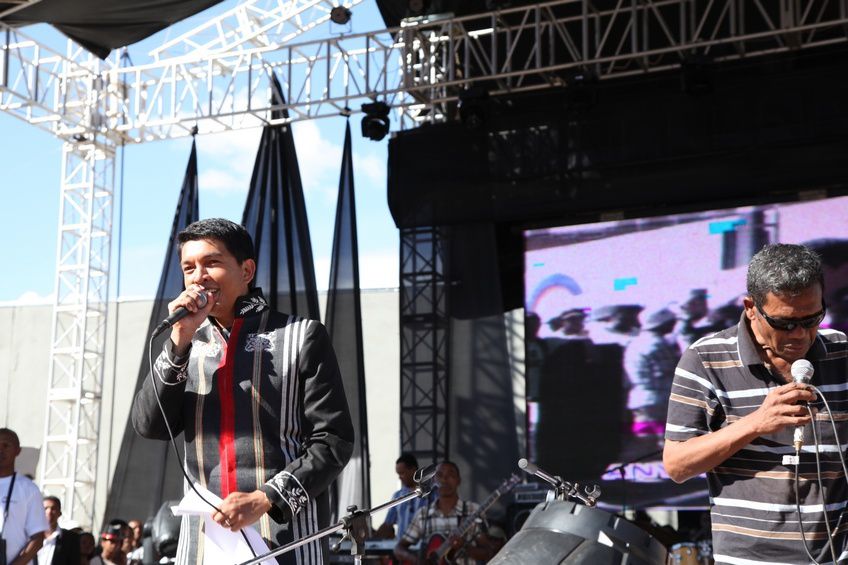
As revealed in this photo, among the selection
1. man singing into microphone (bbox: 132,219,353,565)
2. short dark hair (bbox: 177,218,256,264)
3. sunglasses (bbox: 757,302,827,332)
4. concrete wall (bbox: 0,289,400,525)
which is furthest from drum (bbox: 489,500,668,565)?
concrete wall (bbox: 0,289,400,525)

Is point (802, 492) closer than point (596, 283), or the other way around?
point (802, 492)

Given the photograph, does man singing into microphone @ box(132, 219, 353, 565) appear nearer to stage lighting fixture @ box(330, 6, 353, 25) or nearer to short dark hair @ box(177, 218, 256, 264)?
short dark hair @ box(177, 218, 256, 264)

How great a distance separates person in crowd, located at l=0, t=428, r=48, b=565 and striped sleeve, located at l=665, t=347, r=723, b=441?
4.12 m

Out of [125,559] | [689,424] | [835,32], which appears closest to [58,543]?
[125,559]

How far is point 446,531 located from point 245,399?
16.8ft

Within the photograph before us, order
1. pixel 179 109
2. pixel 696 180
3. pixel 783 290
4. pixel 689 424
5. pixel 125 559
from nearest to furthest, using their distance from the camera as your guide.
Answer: pixel 783 290 < pixel 689 424 < pixel 696 180 < pixel 125 559 < pixel 179 109

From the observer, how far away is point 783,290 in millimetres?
1956

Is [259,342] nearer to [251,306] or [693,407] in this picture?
[251,306]

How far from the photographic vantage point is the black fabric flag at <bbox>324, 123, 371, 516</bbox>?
8164mm

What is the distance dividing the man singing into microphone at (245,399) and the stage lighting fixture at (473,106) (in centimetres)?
600

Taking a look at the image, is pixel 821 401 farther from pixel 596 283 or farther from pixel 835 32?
pixel 835 32

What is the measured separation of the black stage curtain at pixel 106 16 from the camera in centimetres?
743

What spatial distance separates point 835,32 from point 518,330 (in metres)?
3.27

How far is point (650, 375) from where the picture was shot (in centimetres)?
793
